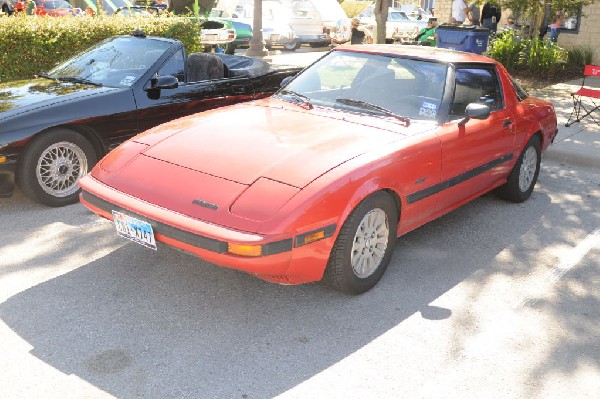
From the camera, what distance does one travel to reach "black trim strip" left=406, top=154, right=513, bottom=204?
175 inches

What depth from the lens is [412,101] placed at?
486 centimetres

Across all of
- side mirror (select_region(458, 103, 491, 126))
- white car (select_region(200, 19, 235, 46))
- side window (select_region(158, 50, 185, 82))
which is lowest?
white car (select_region(200, 19, 235, 46))

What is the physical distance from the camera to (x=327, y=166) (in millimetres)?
3834

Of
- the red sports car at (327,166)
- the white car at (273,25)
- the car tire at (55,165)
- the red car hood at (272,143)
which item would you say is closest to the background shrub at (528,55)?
the white car at (273,25)

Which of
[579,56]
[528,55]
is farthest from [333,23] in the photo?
[528,55]

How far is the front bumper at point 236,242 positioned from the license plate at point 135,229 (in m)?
0.03

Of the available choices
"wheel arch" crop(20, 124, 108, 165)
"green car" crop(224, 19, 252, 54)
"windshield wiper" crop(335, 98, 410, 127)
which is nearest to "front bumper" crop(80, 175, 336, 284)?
"windshield wiper" crop(335, 98, 410, 127)

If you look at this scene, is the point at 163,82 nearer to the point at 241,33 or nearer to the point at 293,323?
the point at 293,323

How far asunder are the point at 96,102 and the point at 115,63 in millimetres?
864

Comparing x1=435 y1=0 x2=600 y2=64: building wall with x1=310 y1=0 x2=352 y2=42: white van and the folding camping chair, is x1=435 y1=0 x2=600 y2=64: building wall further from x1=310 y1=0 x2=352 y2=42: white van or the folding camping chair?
x1=310 y1=0 x2=352 y2=42: white van

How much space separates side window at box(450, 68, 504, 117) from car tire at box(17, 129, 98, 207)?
3.19 metres

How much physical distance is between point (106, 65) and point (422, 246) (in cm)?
368

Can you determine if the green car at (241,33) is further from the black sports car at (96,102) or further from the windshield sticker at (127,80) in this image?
the windshield sticker at (127,80)

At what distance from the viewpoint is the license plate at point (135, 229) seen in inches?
148
